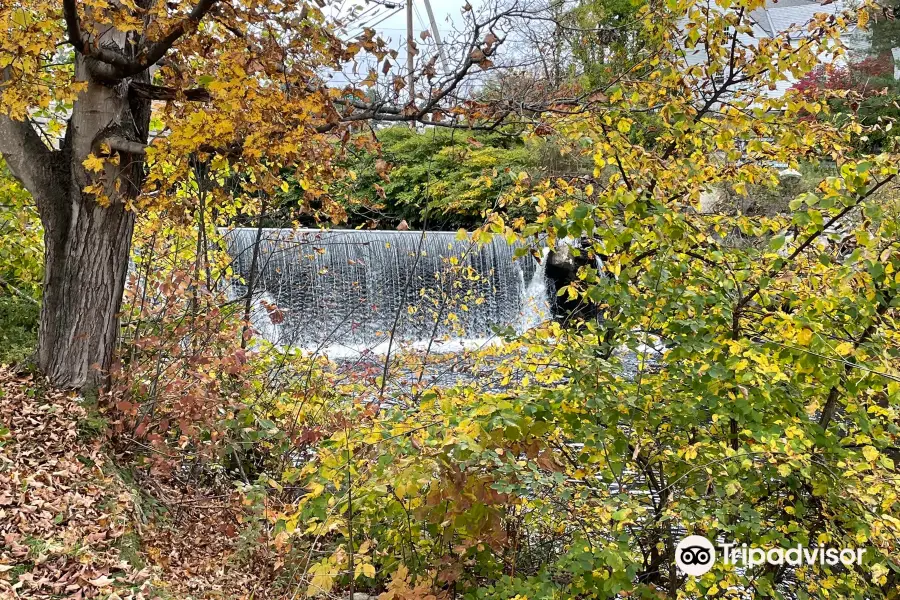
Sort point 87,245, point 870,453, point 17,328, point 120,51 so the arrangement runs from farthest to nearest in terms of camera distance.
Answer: point 17,328, point 87,245, point 120,51, point 870,453

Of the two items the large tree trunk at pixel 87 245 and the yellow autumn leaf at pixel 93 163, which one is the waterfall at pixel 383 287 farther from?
the yellow autumn leaf at pixel 93 163

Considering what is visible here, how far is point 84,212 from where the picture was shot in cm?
425

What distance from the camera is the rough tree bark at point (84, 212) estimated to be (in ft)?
13.6

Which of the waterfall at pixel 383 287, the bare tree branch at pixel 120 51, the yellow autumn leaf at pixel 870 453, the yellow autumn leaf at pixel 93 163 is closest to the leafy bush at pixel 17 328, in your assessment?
the yellow autumn leaf at pixel 93 163

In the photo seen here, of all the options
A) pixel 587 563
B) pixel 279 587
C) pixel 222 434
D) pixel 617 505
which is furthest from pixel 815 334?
pixel 222 434

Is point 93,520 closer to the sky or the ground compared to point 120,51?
closer to the ground

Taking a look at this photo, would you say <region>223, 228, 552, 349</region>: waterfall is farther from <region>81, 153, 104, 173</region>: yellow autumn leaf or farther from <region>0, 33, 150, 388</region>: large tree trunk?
<region>81, 153, 104, 173</region>: yellow autumn leaf

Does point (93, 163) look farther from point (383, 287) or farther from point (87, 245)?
point (383, 287)

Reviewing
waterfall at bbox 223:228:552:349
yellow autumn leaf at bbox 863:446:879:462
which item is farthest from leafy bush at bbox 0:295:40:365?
waterfall at bbox 223:228:552:349

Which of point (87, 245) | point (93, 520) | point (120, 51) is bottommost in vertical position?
point (93, 520)

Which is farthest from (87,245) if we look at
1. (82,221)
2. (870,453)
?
(870,453)

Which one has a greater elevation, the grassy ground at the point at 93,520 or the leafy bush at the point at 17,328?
the leafy bush at the point at 17,328

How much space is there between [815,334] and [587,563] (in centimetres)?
116

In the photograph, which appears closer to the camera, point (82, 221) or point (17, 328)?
point (82, 221)
